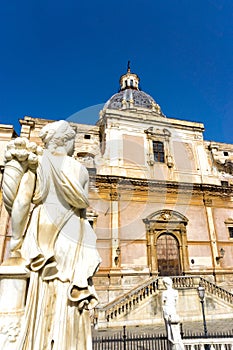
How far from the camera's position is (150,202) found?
15898 mm

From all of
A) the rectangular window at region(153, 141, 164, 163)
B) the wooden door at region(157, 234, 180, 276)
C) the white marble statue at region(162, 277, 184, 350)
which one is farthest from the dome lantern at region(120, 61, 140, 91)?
the white marble statue at region(162, 277, 184, 350)

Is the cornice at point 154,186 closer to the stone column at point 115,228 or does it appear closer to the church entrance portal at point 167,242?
the stone column at point 115,228

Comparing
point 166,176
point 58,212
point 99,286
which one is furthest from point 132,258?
point 58,212

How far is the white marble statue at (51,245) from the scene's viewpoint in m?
1.73

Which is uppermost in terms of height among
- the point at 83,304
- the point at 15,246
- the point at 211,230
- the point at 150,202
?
the point at 150,202

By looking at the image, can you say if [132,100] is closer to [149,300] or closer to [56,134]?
[149,300]

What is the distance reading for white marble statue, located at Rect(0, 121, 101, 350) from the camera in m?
1.73

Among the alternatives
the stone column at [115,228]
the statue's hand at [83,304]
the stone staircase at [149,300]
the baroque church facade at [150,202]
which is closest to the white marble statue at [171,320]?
the stone staircase at [149,300]

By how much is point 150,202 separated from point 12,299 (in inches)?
571

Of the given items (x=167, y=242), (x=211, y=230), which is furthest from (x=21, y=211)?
(x=211, y=230)

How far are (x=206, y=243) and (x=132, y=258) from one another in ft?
16.6

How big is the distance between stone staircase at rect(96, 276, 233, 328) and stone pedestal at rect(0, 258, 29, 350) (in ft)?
31.9

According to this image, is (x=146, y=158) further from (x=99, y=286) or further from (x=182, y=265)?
(x=99, y=286)

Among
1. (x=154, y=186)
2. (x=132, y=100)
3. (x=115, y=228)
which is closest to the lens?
(x=115, y=228)
